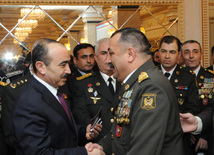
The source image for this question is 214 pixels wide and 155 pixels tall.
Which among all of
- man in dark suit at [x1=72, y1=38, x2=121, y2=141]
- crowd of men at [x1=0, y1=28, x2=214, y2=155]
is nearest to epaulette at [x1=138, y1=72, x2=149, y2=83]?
crowd of men at [x1=0, y1=28, x2=214, y2=155]

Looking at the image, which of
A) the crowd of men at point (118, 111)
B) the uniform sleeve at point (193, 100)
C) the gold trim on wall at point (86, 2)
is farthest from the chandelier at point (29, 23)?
the uniform sleeve at point (193, 100)

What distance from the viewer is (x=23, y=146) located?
1.93 metres

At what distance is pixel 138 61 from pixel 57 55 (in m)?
0.62

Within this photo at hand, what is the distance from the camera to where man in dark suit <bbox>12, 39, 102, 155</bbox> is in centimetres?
192

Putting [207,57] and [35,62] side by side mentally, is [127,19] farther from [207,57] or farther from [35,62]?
[35,62]

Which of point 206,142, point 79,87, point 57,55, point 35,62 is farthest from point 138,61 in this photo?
point 206,142

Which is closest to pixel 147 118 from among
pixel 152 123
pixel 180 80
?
pixel 152 123

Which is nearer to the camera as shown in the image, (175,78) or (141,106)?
(141,106)

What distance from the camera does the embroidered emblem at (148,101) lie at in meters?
1.67

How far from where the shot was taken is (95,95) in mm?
3230

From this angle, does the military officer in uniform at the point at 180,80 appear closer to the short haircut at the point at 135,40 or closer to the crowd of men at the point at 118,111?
the crowd of men at the point at 118,111

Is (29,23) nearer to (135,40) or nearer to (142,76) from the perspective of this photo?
(135,40)

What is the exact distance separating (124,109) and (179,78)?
1.92 m

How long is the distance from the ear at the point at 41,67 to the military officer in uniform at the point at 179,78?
5.99 feet
